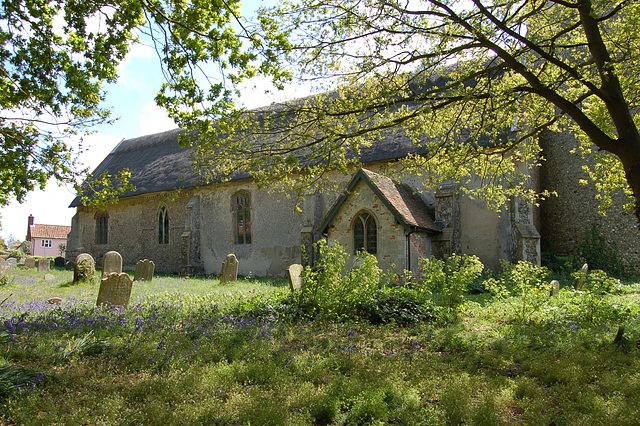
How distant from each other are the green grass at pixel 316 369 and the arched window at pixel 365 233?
5.55 meters

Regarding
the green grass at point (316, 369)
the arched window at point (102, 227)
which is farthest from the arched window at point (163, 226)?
the green grass at point (316, 369)

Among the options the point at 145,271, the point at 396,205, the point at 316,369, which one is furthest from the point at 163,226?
the point at 316,369

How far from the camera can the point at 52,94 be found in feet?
19.9

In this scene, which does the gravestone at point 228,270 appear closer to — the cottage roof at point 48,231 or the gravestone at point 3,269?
the gravestone at point 3,269

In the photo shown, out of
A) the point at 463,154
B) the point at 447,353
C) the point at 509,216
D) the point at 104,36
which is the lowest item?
the point at 447,353

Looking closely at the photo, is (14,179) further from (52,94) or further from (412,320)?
(412,320)

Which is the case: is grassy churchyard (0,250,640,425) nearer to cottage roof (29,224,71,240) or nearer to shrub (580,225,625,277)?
shrub (580,225,625,277)

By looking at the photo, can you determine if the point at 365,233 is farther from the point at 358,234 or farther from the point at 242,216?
the point at 242,216

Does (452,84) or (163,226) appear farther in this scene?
(163,226)

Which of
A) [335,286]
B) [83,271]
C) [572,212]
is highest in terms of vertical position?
[572,212]

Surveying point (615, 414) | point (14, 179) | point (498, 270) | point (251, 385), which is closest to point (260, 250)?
point (498, 270)

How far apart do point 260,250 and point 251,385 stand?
656 inches

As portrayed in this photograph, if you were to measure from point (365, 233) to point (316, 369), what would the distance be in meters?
8.88

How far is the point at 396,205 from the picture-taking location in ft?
43.7
